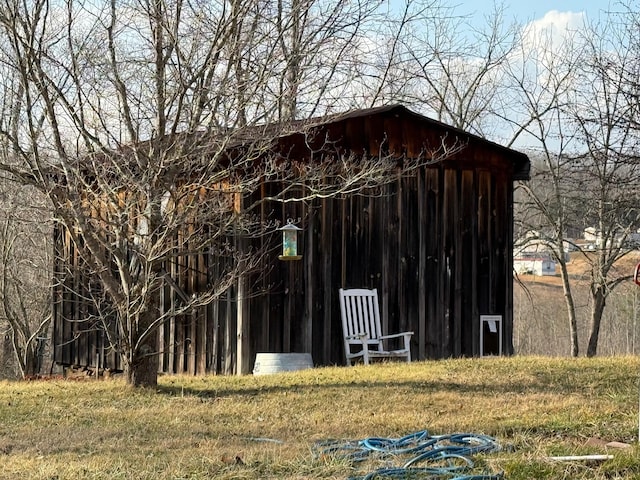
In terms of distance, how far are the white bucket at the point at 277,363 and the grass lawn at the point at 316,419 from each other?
61cm

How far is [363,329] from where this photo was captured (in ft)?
37.6

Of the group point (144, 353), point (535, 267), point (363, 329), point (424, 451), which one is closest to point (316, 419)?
point (424, 451)

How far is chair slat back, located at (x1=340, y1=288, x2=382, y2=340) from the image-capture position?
11352mm

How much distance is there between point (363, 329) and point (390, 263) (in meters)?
1.00

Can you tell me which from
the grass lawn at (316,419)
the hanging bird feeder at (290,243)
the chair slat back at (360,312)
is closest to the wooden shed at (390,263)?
the chair slat back at (360,312)

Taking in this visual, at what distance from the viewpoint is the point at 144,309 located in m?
8.60

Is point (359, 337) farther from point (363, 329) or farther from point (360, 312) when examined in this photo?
point (360, 312)

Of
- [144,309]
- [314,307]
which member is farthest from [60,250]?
[144,309]

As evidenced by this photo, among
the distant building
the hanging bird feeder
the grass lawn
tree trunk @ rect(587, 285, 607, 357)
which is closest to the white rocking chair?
the grass lawn

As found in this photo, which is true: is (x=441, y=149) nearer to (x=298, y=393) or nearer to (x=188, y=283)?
(x=188, y=283)

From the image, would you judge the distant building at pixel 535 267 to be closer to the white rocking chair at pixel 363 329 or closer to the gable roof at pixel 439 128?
the gable roof at pixel 439 128

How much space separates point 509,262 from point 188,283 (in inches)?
177

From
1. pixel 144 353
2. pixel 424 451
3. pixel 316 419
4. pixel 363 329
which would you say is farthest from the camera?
pixel 363 329

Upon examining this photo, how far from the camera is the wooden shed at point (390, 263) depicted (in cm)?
1116
